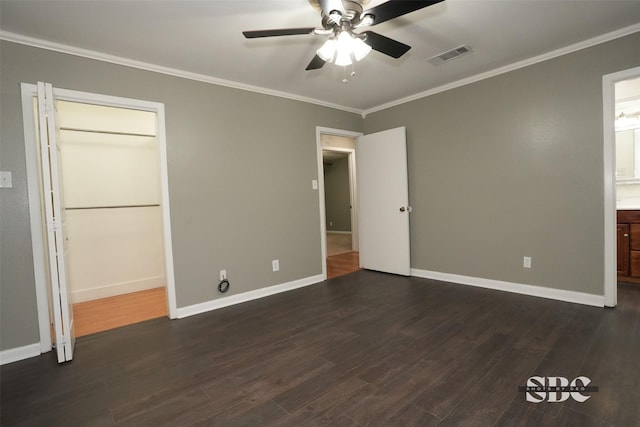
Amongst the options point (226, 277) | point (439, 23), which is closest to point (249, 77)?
point (439, 23)

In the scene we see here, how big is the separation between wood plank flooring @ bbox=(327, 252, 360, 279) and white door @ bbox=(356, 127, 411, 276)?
12.1 inches

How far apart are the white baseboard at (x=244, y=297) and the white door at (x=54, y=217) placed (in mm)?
959

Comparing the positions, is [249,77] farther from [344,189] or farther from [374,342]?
[344,189]

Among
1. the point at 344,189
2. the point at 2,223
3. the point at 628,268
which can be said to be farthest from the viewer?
the point at 344,189

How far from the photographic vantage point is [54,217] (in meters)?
2.19

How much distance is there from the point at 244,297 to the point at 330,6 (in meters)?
2.95

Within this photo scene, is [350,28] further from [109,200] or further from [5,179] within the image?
[109,200]

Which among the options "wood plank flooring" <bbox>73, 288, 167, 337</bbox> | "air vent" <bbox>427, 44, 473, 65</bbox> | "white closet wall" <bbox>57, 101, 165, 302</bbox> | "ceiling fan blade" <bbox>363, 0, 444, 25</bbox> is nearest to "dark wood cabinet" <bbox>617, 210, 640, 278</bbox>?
"air vent" <bbox>427, 44, 473, 65</bbox>

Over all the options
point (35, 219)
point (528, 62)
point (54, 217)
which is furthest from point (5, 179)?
point (528, 62)

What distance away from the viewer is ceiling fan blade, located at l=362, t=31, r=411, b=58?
1.93 meters

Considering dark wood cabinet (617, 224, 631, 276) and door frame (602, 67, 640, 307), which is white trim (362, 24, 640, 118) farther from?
dark wood cabinet (617, 224, 631, 276)

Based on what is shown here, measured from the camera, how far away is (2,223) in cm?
227

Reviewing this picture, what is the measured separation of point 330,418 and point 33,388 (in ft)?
6.38

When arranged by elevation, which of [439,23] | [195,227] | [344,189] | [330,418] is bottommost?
[330,418]
